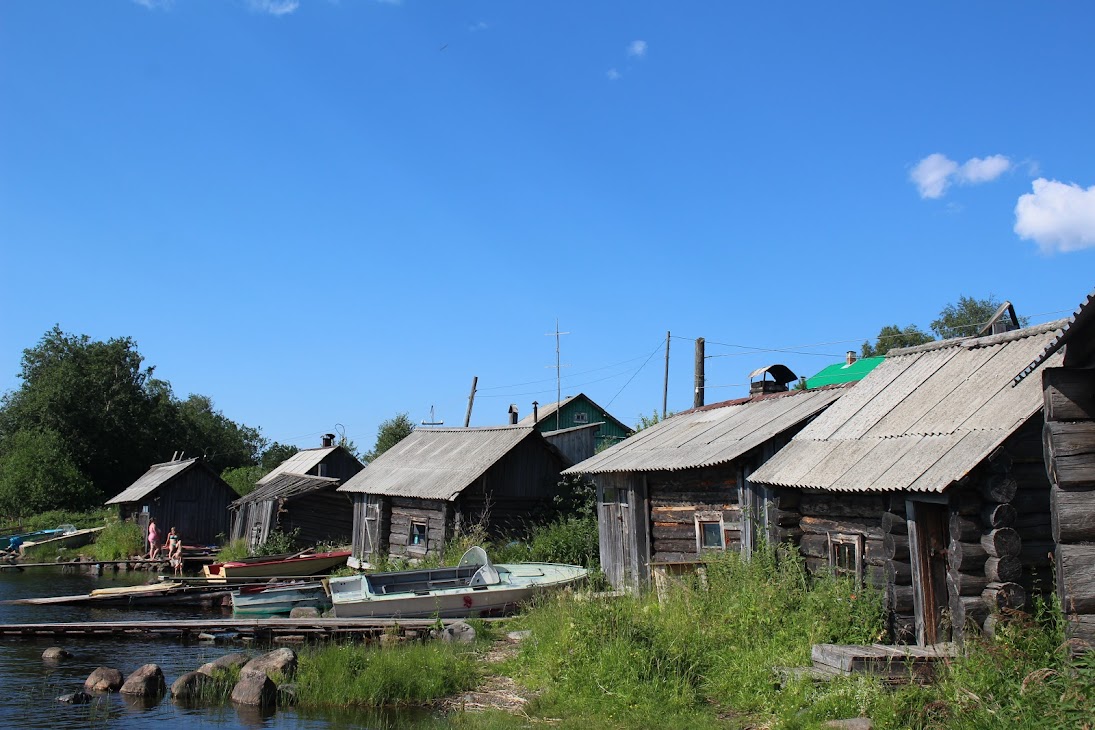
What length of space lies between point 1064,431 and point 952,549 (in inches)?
125

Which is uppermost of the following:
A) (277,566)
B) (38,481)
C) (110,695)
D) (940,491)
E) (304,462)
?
(304,462)

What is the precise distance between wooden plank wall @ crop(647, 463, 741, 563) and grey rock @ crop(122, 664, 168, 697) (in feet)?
30.6

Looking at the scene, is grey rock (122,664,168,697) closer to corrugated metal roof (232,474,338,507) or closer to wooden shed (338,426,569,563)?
wooden shed (338,426,569,563)

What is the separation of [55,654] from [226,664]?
4630 millimetres

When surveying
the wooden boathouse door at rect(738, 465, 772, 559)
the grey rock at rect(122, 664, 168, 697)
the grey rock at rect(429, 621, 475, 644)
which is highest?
the wooden boathouse door at rect(738, 465, 772, 559)

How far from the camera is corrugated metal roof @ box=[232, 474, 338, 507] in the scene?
35625mm

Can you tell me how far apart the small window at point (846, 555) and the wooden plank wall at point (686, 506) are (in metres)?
3.00

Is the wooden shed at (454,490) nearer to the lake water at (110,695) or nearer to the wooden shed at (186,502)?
the lake water at (110,695)

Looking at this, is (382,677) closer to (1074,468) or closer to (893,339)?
(1074,468)

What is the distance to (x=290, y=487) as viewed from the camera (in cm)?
3675

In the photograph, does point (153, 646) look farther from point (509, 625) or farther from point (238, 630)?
point (509, 625)

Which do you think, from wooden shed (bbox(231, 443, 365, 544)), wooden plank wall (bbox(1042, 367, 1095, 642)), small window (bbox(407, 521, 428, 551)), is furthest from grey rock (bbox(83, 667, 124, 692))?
wooden shed (bbox(231, 443, 365, 544))

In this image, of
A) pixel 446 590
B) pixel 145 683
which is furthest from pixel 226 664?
pixel 446 590

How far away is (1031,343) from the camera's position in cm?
1228
